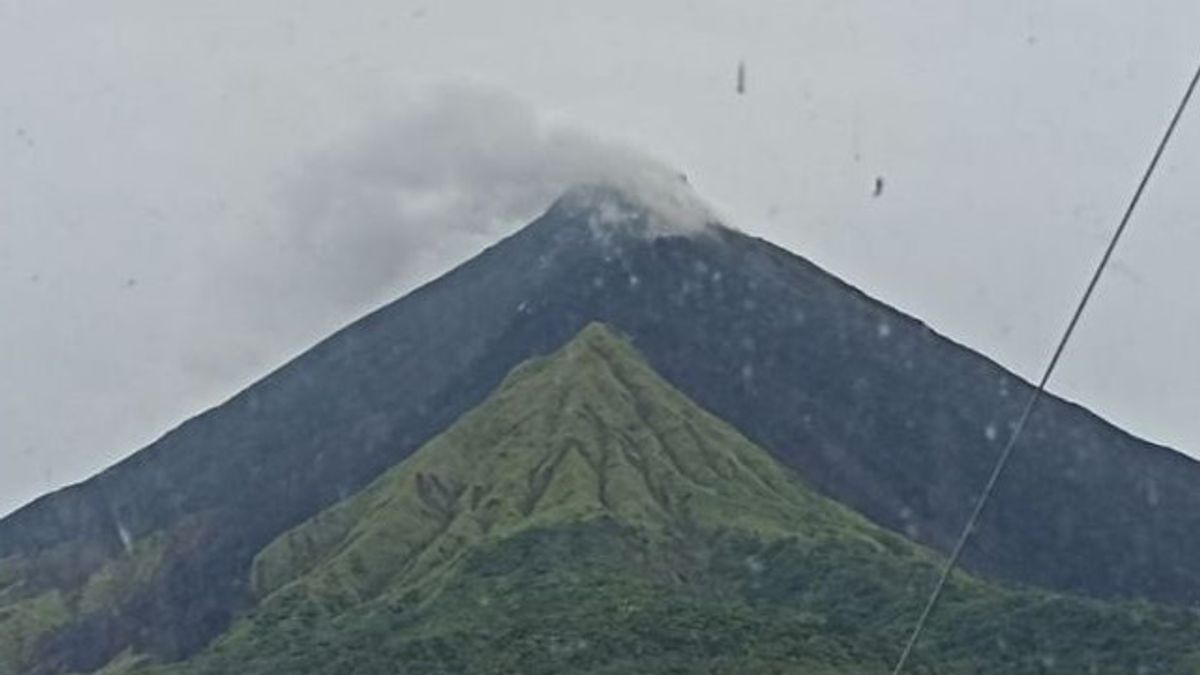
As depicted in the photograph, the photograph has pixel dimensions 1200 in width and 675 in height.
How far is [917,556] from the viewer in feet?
345

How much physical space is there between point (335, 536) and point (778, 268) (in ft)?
187

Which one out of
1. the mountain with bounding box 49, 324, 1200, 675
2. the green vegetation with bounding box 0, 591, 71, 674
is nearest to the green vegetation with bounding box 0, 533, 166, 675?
the green vegetation with bounding box 0, 591, 71, 674

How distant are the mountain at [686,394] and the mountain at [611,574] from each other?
800cm

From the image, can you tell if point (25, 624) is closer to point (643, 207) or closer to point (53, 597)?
point (53, 597)

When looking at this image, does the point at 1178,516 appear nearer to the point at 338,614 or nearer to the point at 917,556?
the point at 917,556

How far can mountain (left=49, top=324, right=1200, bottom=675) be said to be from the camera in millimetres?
82375

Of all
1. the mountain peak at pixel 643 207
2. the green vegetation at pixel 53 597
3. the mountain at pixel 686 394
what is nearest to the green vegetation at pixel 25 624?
the green vegetation at pixel 53 597

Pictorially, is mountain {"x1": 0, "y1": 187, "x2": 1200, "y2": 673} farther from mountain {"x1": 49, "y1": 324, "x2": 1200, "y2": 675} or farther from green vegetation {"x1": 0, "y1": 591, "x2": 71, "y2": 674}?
mountain {"x1": 49, "y1": 324, "x2": 1200, "y2": 675}

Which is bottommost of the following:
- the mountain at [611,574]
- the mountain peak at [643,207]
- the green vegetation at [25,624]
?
the green vegetation at [25,624]

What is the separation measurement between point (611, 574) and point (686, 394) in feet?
140

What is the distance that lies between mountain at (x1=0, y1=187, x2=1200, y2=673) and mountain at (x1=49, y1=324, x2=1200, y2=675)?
8003mm

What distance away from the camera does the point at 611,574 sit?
94.0m

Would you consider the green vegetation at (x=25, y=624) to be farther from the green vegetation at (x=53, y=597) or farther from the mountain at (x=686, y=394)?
the mountain at (x=686, y=394)

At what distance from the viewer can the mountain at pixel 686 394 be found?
12638 centimetres
